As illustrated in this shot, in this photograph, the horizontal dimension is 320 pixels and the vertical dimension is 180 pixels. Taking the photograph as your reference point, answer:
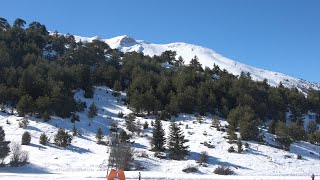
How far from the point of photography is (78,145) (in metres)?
40.3

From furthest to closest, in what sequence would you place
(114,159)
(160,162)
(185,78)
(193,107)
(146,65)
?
(146,65), (185,78), (193,107), (160,162), (114,159)

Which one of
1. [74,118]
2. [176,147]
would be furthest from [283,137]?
[74,118]

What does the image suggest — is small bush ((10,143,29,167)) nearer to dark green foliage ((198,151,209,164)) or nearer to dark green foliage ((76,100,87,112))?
dark green foliage ((198,151,209,164))

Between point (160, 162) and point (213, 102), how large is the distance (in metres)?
24.7

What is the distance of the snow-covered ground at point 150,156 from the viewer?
104ft

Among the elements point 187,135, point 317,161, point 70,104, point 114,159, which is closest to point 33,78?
point 70,104

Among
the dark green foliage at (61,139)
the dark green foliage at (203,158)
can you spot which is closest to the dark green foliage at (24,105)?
the dark green foliage at (61,139)

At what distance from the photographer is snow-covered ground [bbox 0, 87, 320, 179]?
104 feet

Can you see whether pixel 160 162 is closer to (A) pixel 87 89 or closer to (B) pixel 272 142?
(B) pixel 272 142

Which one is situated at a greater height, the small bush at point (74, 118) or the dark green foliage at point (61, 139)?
the small bush at point (74, 118)

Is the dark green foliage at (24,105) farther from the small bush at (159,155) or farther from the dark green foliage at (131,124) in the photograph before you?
the small bush at (159,155)

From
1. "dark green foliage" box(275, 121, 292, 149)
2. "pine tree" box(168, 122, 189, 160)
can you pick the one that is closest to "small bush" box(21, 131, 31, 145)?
"pine tree" box(168, 122, 189, 160)

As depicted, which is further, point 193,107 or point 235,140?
point 193,107

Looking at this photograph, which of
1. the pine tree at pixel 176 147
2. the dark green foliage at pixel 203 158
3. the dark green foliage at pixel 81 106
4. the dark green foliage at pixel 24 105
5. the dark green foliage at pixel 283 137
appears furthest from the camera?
the dark green foliage at pixel 81 106
